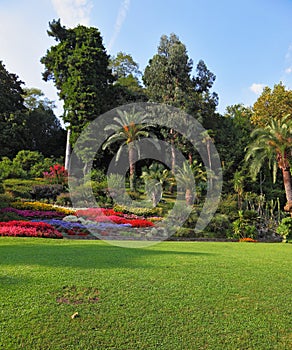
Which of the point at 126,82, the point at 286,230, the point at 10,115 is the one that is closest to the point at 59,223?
the point at 286,230

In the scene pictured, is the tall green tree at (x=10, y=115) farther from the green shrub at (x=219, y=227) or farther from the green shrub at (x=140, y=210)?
the green shrub at (x=219, y=227)

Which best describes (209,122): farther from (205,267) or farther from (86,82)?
(205,267)

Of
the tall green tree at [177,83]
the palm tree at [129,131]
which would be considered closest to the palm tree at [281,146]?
the palm tree at [129,131]

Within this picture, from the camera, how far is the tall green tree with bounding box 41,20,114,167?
31172mm

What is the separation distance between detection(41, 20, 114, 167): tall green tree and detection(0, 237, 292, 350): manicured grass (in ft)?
86.8

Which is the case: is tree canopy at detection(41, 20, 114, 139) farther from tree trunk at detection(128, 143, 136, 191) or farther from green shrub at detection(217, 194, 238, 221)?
green shrub at detection(217, 194, 238, 221)

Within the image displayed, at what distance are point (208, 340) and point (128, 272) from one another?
208cm

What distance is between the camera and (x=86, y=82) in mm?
31672

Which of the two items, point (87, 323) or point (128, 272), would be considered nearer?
point (87, 323)

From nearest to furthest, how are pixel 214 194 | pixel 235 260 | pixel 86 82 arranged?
1. pixel 235 260
2. pixel 214 194
3. pixel 86 82

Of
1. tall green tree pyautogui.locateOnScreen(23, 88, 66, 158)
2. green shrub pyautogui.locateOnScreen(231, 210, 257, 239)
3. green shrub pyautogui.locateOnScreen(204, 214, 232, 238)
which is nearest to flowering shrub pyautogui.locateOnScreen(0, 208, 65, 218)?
green shrub pyautogui.locateOnScreen(204, 214, 232, 238)

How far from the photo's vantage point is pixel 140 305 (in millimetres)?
3980

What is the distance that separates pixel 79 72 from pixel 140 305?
98.4 feet

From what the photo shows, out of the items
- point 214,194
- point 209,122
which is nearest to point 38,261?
point 214,194
